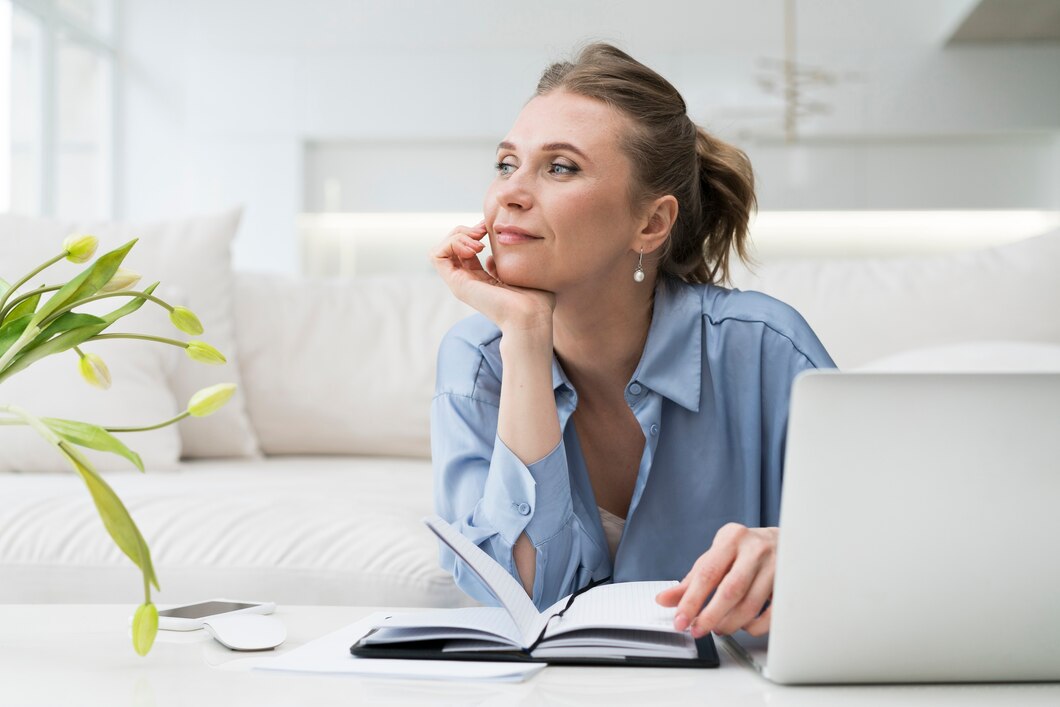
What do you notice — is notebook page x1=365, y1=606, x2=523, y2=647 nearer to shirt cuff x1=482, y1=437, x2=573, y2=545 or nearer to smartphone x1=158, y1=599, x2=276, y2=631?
smartphone x1=158, y1=599, x2=276, y2=631

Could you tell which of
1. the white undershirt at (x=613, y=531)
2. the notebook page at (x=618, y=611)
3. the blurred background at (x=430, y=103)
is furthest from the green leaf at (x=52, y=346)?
the blurred background at (x=430, y=103)

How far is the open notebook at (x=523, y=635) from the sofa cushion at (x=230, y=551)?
0.61 m

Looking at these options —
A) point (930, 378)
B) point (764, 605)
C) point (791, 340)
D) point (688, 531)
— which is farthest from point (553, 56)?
point (930, 378)

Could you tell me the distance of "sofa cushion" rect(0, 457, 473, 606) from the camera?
4.52 feet

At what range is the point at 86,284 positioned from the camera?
693mm

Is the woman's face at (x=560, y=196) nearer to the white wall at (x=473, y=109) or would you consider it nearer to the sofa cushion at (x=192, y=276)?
the sofa cushion at (x=192, y=276)

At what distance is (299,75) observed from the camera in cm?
571

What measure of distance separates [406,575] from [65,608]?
0.52 m

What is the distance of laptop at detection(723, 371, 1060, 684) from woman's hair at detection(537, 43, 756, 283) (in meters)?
0.84

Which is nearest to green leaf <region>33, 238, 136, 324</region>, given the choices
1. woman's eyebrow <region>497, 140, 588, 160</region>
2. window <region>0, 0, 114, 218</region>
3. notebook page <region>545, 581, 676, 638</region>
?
notebook page <region>545, 581, 676, 638</region>

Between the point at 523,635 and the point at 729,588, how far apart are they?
0.49ft

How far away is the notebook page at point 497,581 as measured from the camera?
720mm

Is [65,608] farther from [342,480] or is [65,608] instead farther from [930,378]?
[342,480]

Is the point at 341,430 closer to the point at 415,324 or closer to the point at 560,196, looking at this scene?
the point at 415,324
